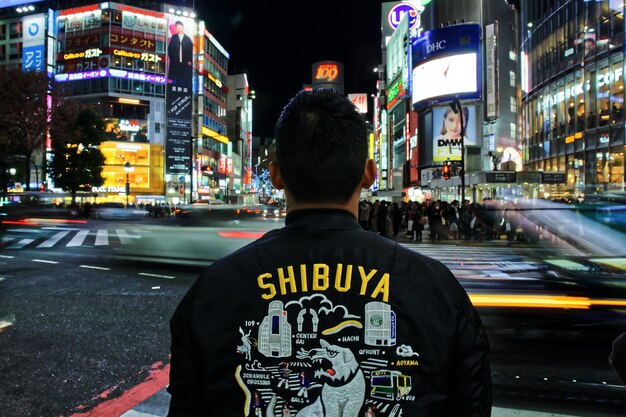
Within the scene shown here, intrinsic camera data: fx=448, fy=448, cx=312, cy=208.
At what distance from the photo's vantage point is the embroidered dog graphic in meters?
1.22

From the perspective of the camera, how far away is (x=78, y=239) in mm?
19891

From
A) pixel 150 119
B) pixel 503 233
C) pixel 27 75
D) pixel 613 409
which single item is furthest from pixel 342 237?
pixel 150 119

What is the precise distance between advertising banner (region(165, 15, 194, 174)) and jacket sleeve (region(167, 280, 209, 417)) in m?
62.1

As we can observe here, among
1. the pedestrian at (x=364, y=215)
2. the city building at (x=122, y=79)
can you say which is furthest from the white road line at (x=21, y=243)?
the city building at (x=122, y=79)

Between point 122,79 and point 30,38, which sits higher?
point 30,38

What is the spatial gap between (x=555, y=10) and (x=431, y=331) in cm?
5402

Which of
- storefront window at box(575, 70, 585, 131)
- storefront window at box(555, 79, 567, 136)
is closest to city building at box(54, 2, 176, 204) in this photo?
storefront window at box(555, 79, 567, 136)

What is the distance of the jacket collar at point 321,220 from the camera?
136 cm

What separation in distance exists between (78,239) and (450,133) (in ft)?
127

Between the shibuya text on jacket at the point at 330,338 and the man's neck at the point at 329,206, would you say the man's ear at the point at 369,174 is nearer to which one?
the man's neck at the point at 329,206

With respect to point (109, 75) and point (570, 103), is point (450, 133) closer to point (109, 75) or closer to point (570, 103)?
point (570, 103)

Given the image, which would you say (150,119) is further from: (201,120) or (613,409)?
(613,409)

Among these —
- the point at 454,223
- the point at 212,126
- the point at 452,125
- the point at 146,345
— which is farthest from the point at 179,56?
the point at 146,345

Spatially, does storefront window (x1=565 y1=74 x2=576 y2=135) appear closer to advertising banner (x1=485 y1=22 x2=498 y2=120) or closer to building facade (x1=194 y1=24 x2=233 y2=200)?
advertising banner (x1=485 y1=22 x2=498 y2=120)
